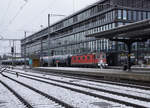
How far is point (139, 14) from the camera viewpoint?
5922 centimetres

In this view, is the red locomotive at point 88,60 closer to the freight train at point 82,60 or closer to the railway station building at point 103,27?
the freight train at point 82,60

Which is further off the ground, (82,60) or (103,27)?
(103,27)

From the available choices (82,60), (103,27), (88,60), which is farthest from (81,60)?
(103,27)

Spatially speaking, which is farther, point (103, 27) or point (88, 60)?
point (103, 27)

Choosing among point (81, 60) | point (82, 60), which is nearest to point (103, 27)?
point (81, 60)

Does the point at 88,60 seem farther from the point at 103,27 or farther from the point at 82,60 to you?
the point at 103,27

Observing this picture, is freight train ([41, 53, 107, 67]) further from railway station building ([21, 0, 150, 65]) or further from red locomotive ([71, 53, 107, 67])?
railway station building ([21, 0, 150, 65])

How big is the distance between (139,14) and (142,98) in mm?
51172

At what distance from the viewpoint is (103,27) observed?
199 ft

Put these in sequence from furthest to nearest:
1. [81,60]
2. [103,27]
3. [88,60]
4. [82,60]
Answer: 1. [103,27]
2. [81,60]
3. [82,60]
4. [88,60]

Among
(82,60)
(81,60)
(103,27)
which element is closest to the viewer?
(82,60)

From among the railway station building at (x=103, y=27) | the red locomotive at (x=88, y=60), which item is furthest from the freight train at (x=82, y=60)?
the railway station building at (x=103, y=27)

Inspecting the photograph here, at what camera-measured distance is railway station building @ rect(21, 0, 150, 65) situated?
182 ft

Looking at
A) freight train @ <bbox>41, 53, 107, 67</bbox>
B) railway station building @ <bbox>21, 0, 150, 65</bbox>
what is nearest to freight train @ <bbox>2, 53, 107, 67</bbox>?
freight train @ <bbox>41, 53, 107, 67</bbox>
